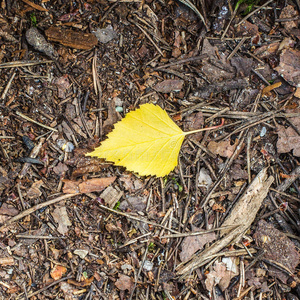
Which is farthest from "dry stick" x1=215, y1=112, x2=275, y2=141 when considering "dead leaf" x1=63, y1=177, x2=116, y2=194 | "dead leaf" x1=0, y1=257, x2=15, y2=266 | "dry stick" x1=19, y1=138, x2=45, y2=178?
"dead leaf" x1=0, y1=257, x2=15, y2=266

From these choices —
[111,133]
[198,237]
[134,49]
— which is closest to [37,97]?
[111,133]

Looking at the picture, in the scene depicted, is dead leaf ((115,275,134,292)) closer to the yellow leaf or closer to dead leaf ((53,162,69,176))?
the yellow leaf

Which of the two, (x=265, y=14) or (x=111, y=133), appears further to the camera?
(x=265, y=14)

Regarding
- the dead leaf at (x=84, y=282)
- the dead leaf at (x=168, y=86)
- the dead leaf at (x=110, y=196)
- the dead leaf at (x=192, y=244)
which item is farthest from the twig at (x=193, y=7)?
the dead leaf at (x=84, y=282)

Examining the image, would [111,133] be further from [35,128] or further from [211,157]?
[211,157]

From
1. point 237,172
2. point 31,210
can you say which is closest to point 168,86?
point 237,172

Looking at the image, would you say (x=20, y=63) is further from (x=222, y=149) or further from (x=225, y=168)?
(x=225, y=168)
